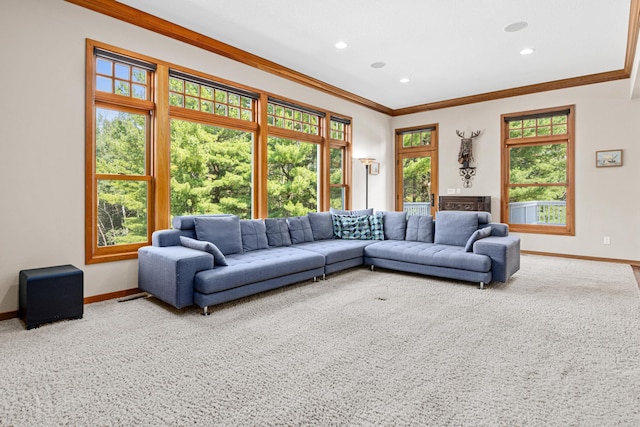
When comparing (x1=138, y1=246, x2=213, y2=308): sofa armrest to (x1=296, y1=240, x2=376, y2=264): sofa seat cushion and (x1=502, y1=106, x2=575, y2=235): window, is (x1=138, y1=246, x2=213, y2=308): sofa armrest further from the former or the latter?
(x1=502, y1=106, x2=575, y2=235): window

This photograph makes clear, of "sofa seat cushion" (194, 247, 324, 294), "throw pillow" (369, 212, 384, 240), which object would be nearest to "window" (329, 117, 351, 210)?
"throw pillow" (369, 212, 384, 240)

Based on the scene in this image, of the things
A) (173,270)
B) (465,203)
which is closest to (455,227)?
(465,203)

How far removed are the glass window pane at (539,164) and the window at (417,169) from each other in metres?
1.49

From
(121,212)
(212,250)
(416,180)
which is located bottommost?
(212,250)

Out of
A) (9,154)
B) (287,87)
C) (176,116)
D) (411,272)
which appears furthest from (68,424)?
(287,87)

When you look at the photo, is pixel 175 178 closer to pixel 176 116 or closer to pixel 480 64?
pixel 176 116

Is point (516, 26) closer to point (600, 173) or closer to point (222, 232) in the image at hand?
point (600, 173)

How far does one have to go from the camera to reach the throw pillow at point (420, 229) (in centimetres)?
518

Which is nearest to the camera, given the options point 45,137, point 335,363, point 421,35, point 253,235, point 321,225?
point 335,363

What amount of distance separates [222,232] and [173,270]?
3.21 feet

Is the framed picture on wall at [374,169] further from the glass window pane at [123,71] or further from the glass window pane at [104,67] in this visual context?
the glass window pane at [104,67]

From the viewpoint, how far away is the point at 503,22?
155 inches

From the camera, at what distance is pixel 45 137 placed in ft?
10.6

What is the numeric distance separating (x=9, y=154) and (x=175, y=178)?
1602mm
